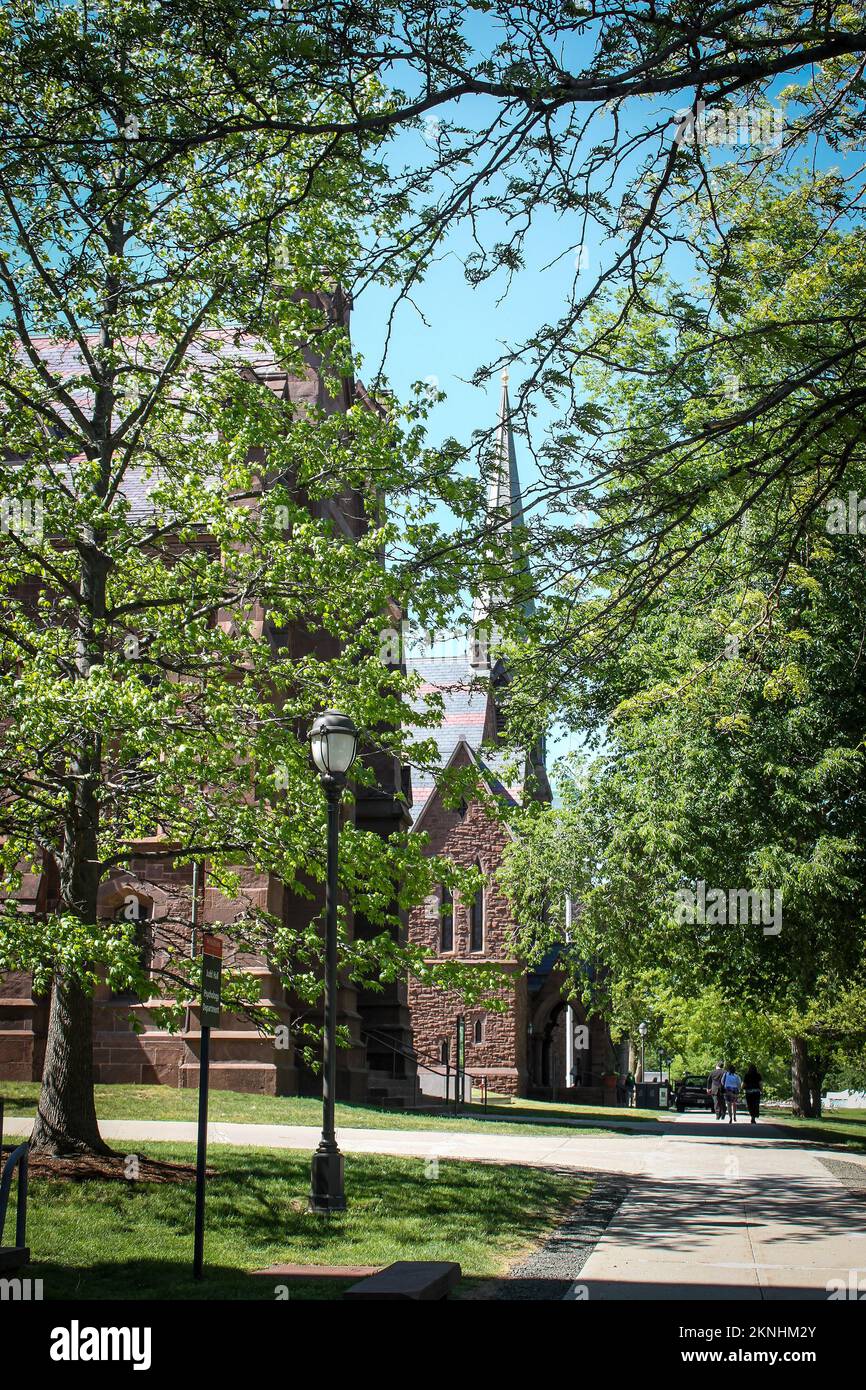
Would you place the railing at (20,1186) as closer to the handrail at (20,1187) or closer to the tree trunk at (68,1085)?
the handrail at (20,1187)

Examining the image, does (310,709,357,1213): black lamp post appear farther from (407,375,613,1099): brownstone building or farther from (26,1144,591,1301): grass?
(407,375,613,1099): brownstone building

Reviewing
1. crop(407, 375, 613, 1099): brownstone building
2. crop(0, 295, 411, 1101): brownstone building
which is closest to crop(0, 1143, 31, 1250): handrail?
crop(0, 295, 411, 1101): brownstone building

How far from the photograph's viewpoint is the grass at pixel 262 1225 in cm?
794

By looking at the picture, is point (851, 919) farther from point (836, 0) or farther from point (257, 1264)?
point (836, 0)

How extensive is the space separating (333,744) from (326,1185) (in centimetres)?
355

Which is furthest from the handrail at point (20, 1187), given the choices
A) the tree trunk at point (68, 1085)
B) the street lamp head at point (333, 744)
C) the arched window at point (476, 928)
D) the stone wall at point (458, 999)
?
the arched window at point (476, 928)

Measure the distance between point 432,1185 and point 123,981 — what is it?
142 inches

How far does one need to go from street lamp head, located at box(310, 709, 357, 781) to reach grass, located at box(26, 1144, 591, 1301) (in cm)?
356

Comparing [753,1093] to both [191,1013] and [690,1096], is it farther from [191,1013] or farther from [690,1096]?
[191,1013]

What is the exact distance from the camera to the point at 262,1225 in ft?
32.1

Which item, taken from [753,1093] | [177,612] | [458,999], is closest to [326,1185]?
[177,612]

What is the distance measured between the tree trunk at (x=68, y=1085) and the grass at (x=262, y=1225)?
81cm
